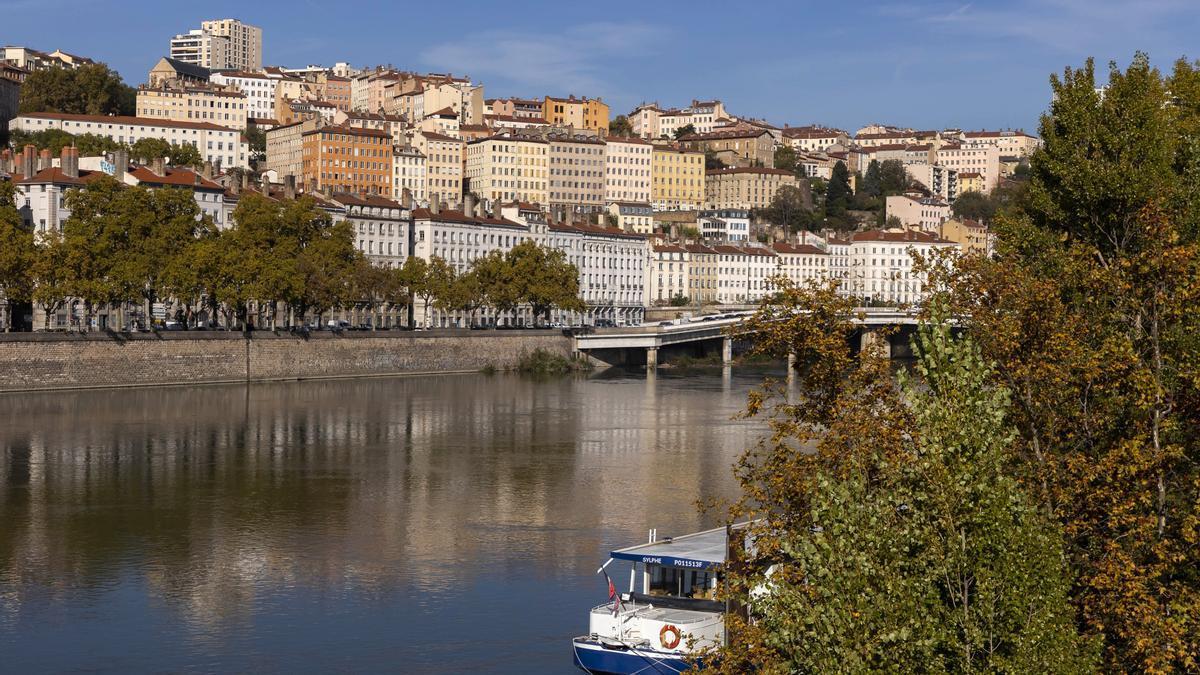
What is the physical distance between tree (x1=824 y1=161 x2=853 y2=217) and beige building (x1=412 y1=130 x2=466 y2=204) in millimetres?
36800

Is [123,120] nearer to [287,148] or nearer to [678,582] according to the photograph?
[287,148]

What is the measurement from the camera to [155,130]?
383 feet

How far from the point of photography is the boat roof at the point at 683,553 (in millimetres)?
19891

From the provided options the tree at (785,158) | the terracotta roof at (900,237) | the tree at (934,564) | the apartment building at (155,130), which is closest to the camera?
the tree at (934,564)

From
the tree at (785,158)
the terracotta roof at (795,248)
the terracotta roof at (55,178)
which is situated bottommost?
the terracotta roof at (795,248)

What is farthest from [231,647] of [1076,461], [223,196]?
[223,196]

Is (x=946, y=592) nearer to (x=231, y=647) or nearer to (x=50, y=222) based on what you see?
(x=231, y=647)

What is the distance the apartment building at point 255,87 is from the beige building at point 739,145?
39.2 meters

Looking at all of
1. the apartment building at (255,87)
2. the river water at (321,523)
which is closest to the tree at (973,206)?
the apartment building at (255,87)

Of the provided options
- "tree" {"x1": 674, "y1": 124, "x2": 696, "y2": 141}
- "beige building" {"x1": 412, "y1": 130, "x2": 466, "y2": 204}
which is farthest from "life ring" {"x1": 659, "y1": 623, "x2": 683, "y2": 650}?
"tree" {"x1": 674, "y1": 124, "x2": 696, "y2": 141}

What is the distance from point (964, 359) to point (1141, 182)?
7714 millimetres

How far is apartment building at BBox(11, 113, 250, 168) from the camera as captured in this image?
109 meters

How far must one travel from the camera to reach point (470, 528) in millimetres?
29500

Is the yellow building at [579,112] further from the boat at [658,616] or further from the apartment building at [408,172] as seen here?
the boat at [658,616]
